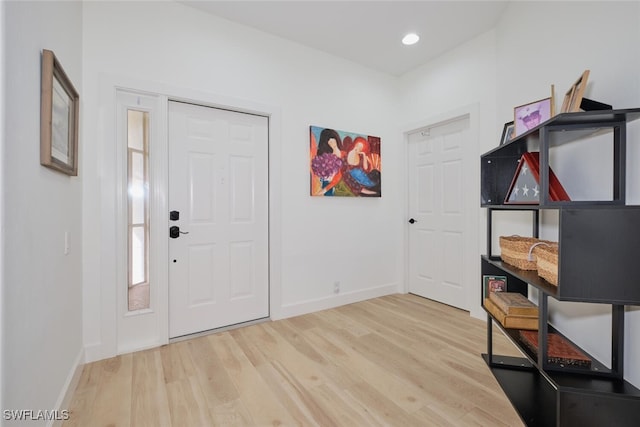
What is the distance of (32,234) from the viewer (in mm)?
1258

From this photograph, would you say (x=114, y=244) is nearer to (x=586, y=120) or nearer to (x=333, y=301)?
(x=333, y=301)

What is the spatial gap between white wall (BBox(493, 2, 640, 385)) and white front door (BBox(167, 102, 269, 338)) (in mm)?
2283

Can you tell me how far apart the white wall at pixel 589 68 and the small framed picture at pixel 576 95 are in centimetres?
18

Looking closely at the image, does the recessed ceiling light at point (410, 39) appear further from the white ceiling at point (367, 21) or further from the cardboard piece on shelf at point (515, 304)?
the cardboard piece on shelf at point (515, 304)

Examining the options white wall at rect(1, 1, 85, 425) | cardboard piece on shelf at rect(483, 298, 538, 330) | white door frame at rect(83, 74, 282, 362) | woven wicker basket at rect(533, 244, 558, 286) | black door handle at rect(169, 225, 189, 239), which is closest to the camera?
white wall at rect(1, 1, 85, 425)

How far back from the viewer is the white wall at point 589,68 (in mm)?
1391

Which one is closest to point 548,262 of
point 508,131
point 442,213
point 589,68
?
point 589,68

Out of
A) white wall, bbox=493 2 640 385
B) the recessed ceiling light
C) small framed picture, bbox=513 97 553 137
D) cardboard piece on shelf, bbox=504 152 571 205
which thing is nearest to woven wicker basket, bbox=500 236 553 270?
cardboard piece on shelf, bbox=504 152 571 205

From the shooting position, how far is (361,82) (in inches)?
139

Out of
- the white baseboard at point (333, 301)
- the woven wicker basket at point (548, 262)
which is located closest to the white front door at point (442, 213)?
the white baseboard at point (333, 301)

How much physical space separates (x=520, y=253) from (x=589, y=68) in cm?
114

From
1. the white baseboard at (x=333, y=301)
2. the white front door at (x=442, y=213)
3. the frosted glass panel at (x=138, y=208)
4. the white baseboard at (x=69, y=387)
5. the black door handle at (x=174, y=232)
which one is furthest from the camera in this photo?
the white front door at (x=442, y=213)

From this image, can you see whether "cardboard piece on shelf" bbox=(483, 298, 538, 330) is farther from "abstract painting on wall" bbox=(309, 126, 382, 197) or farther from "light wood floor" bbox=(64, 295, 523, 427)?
"abstract painting on wall" bbox=(309, 126, 382, 197)

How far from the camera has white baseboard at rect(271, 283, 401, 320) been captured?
2.99m
